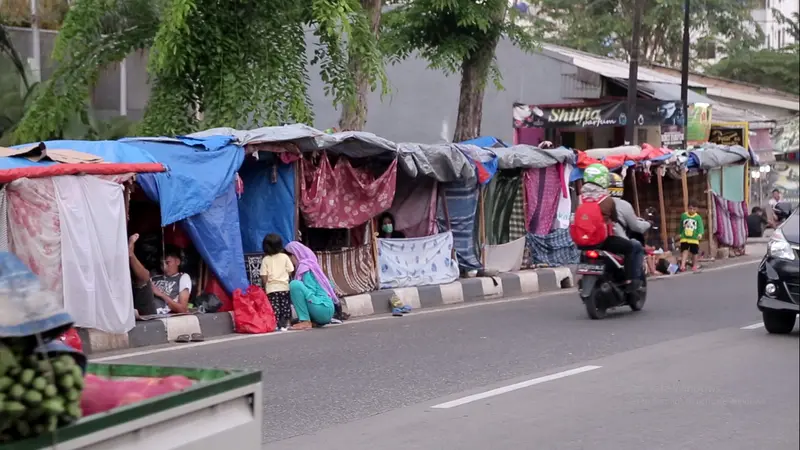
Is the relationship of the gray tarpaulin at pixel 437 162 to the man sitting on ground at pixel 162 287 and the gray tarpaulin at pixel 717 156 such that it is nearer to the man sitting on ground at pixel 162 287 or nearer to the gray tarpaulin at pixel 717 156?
the man sitting on ground at pixel 162 287

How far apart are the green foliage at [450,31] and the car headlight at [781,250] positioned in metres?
9.06

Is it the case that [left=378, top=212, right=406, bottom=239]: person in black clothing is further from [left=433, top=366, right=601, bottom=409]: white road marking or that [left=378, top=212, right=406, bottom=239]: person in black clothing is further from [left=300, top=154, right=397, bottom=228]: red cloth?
[left=433, top=366, right=601, bottom=409]: white road marking

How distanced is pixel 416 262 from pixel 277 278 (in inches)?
144

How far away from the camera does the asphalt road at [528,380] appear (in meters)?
7.32

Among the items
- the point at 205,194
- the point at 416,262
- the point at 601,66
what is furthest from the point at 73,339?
the point at 601,66

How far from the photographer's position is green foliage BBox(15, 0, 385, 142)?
15.8 m

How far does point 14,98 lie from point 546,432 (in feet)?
47.0

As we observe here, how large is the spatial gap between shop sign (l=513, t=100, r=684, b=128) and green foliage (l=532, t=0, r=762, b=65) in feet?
19.5

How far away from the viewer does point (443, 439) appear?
284 inches

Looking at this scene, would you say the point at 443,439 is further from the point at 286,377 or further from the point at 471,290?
the point at 471,290

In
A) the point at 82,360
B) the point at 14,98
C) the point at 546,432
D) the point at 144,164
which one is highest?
the point at 14,98

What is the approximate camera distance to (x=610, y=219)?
13.9 meters

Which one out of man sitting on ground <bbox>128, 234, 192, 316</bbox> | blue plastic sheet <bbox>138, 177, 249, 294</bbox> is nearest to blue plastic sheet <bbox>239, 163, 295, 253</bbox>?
blue plastic sheet <bbox>138, 177, 249, 294</bbox>

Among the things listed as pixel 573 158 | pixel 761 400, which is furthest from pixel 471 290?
pixel 761 400
